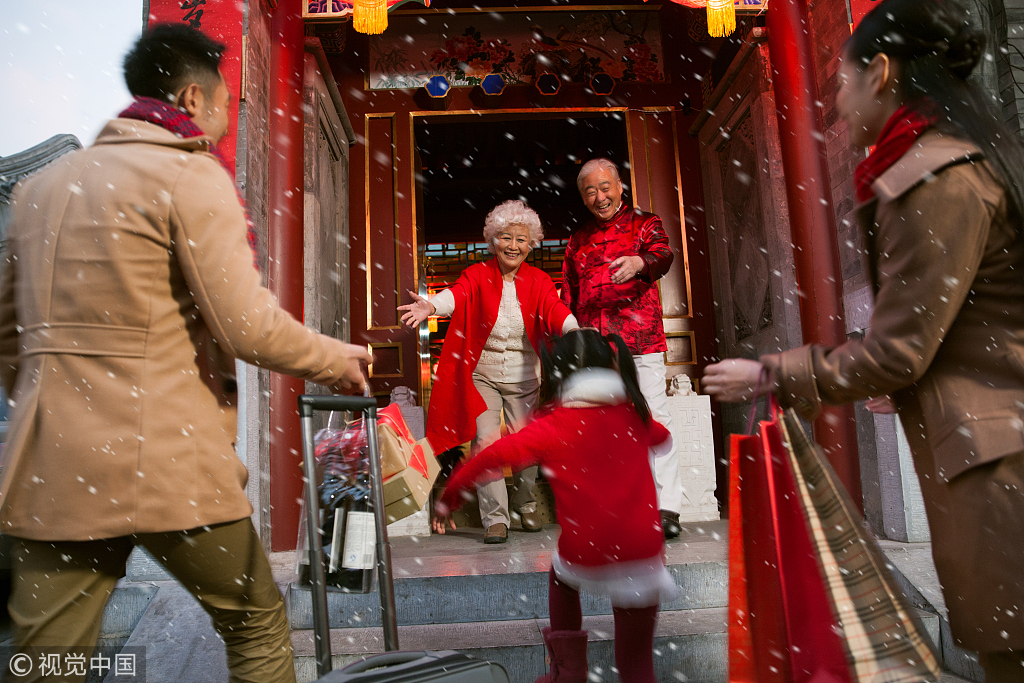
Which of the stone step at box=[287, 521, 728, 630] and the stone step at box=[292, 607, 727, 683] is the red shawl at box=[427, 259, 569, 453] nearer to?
the stone step at box=[287, 521, 728, 630]

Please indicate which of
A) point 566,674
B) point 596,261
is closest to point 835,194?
point 596,261

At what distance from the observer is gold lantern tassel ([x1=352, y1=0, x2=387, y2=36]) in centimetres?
383

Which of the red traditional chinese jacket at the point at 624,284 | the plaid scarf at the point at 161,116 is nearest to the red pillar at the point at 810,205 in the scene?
the red traditional chinese jacket at the point at 624,284

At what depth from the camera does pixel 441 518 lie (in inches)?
138

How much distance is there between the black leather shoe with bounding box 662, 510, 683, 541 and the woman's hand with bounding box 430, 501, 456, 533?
1.10 meters

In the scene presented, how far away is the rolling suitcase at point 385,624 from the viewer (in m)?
1.19

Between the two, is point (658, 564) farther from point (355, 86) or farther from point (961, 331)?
point (355, 86)

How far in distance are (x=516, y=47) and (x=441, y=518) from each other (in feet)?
13.8

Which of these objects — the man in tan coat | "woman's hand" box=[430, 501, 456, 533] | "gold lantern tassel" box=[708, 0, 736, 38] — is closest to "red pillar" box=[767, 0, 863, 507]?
"gold lantern tassel" box=[708, 0, 736, 38]

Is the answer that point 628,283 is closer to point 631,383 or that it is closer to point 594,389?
→ point 631,383

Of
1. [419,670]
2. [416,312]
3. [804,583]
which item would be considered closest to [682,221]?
[416,312]

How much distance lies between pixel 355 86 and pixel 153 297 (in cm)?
502

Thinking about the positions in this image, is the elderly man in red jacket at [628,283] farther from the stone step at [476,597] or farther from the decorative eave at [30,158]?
the decorative eave at [30,158]

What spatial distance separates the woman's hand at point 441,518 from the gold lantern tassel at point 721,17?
3.14 meters
